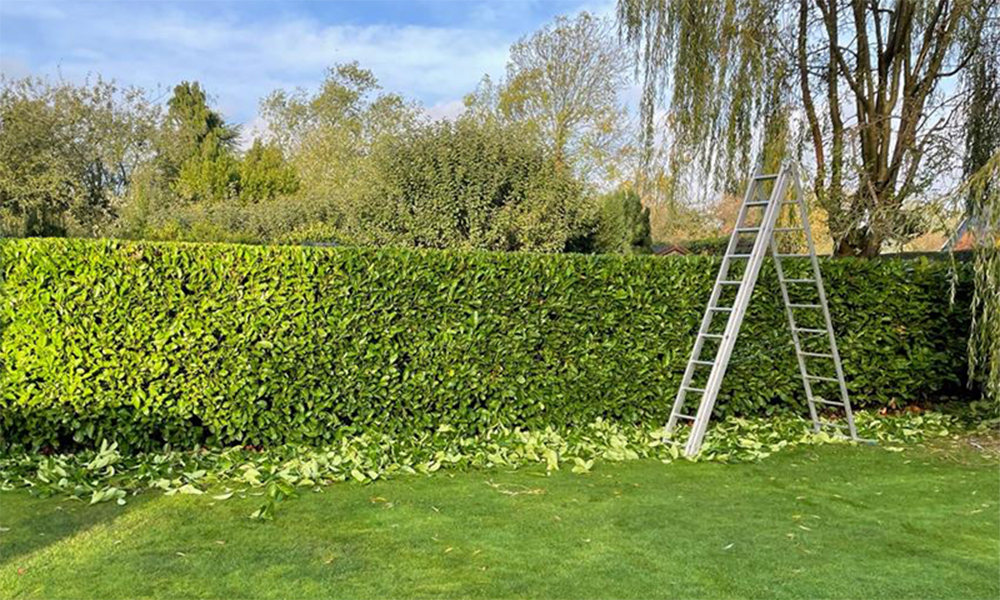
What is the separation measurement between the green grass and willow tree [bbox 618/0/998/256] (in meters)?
3.48

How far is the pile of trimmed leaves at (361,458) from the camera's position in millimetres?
3424

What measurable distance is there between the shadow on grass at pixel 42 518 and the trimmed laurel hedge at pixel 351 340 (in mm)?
931

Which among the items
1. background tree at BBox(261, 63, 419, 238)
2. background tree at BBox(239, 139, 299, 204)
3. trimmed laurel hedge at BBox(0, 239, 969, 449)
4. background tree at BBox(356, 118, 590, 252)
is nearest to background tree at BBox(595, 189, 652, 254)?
background tree at BBox(356, 118, 590, 252)

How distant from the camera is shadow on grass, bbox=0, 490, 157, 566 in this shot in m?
2.62

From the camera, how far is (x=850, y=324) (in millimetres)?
5520

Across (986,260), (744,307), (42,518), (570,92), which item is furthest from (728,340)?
(570,92)

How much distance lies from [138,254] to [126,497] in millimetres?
1536

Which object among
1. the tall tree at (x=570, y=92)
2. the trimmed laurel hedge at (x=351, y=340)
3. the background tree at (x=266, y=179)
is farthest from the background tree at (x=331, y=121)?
the trimmed laurel hedge at (x=351, y=340)

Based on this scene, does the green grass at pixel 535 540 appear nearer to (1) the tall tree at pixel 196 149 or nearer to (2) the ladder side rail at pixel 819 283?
(2) the ladder side rail at pixel 819 283

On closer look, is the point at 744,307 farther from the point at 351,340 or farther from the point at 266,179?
the point at 266,179

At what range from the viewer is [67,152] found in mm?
17953

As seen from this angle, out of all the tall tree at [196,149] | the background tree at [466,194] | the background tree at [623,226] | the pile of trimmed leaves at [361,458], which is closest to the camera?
the pile of trimmed leaves at [361,458]

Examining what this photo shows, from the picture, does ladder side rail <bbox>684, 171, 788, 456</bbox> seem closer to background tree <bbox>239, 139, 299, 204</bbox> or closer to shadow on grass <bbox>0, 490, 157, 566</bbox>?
shadow on grass <bbox>0, 490, 157, 566</bbox>

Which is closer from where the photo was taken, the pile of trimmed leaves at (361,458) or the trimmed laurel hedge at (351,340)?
the pile of trimmed leaves at (361,458)
